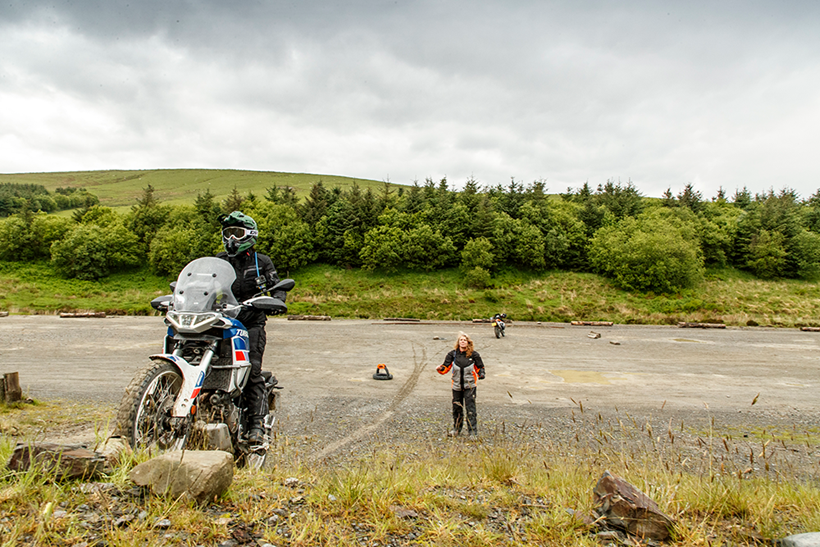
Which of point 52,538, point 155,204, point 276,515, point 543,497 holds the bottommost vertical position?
point 543,497

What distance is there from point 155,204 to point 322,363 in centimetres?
5509

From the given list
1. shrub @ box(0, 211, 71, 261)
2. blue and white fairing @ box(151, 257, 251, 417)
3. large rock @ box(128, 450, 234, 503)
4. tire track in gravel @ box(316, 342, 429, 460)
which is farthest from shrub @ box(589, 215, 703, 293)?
shrub @ box(0, 211, 71, 261)

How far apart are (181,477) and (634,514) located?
3.26 metres

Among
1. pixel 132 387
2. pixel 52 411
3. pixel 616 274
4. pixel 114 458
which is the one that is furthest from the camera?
pixel 616 274

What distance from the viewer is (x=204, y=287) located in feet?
14.0

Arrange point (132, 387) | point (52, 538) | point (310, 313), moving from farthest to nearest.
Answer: point (310, 313) → point (132, 387) → point (52, 538)

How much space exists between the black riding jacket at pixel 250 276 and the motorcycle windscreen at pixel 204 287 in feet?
1.96

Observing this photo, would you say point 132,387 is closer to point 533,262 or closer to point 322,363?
point 322,363

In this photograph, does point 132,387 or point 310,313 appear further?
point 310,313

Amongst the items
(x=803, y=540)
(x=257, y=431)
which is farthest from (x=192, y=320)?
(x=803, y=540)

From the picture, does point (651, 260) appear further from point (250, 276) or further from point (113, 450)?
point (113, 450)

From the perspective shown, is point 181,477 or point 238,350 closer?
point 181,477

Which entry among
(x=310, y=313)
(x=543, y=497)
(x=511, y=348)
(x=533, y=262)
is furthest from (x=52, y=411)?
(x=533, y=262)

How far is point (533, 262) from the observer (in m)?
45.7
